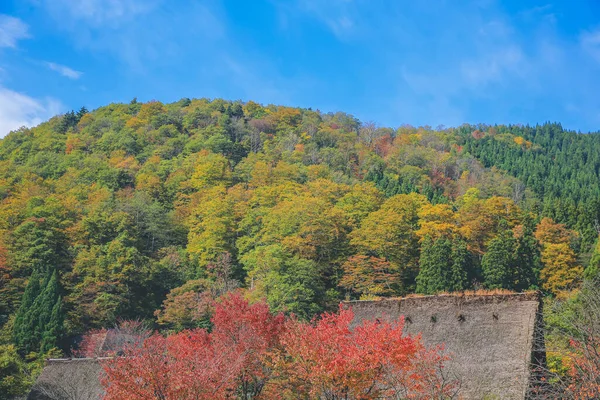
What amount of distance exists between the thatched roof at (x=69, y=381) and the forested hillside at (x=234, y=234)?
288 centimetres

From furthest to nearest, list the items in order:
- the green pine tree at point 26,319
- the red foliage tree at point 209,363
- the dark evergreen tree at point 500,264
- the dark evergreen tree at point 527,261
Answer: the dark evergreen tree at point 527,261 < the dark evergreen tree at point 500,264 < the green pine tree at point 26,319 < the red foliage tree at point 209,363

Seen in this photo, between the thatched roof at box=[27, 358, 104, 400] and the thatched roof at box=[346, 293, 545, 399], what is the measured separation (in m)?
12.1

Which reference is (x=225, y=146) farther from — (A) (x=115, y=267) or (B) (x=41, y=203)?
(A) (x=115, y=267)

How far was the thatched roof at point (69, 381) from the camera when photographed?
21703 mm

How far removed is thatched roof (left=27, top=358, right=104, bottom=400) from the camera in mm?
21703

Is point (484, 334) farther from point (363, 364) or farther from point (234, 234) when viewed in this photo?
point (234, 234)

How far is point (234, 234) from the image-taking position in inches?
1734

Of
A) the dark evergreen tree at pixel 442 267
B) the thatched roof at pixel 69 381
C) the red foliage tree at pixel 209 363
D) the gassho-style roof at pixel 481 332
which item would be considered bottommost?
the thatched roof at pixel 69 381

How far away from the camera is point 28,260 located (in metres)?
38.1

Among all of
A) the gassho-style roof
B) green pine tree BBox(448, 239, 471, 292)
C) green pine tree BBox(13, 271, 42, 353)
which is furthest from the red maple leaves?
green pine tree BBox(13, 271, 42, 353)

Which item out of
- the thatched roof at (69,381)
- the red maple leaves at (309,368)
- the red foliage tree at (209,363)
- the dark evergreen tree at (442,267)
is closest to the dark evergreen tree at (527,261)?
the dark evergreen tree at (442,267)

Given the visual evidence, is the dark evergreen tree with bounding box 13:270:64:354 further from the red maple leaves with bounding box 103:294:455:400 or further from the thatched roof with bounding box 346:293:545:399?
the thatched roof with bounding box 346:293:545:399

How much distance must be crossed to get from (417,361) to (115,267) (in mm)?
28409

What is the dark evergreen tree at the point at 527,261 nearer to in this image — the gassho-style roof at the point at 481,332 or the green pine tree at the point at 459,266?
the green pine tree at the point at 459,266
